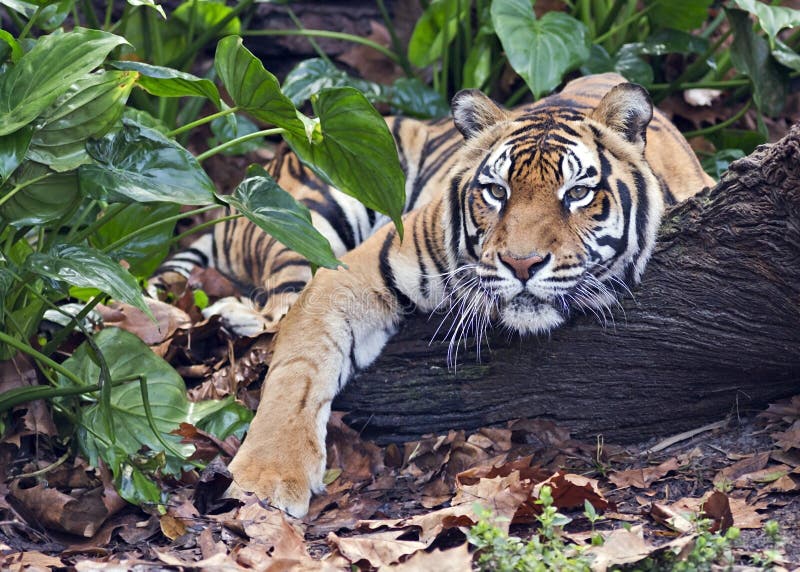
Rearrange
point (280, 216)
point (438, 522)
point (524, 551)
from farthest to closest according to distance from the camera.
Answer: point (280, 216)
point (438, 522)
point (524, 551)

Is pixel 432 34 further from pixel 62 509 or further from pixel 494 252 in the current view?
pixel 62 509

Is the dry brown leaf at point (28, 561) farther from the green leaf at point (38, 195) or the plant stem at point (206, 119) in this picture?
the plant stem at point (206, 119)

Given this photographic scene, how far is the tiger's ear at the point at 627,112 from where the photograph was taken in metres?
2.98

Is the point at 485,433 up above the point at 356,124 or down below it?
below

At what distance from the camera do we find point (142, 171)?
8.03ft

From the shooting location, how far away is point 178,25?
4.84 meters

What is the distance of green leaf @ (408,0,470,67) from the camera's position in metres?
4.89

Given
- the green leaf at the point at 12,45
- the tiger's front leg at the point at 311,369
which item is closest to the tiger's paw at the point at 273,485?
the tiger's front leg at the point at 311,369

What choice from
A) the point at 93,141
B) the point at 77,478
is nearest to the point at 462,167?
the point at 93,141

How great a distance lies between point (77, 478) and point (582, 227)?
5.64 feet

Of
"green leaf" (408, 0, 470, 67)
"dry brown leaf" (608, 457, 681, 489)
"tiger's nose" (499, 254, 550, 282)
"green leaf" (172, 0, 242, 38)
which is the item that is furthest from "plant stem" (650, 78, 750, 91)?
"dry brown leaf" (608, 457, 681, 489)

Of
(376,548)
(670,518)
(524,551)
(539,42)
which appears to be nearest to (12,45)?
(376,548)

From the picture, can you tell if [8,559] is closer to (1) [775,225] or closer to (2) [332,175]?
(2) [332,175]

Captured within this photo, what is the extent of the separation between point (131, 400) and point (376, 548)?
0.99 m
